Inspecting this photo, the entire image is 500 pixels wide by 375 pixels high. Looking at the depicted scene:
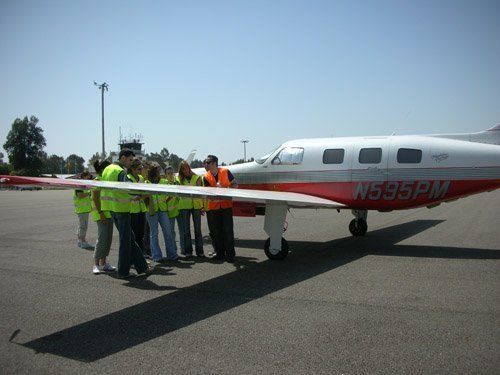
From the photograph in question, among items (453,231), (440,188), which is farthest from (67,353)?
(453,231)

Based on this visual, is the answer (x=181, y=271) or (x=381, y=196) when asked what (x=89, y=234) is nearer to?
(x=181, y=271)

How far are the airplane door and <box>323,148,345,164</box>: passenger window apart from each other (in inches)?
11.3

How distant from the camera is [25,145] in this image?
355 feet

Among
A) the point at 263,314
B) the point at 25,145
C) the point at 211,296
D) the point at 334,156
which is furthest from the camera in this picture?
the point at 25,145

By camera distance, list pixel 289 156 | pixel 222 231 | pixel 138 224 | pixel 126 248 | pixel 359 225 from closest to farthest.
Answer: pixel 126 248 → pixel 138 224 → pixel 222 231 → pixel 289 156 → pixel 359 225

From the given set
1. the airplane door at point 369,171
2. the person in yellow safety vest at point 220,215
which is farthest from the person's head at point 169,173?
the airplane door at point 369,171

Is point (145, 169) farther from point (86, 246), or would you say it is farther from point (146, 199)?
point (86, 246)

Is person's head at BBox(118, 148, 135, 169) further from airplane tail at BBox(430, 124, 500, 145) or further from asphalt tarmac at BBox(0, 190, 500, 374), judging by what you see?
airplane tail at BBox(430, 124, 500, 145)

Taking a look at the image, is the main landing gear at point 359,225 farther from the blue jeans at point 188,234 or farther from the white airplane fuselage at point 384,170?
the blue jeans at point 188,234

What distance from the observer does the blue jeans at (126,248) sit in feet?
25.3

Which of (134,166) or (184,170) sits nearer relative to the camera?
(134,166)

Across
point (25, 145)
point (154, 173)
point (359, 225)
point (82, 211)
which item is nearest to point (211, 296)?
point (154, 173)

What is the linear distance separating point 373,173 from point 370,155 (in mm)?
467

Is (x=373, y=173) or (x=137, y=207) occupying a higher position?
(x=373, y=173)
